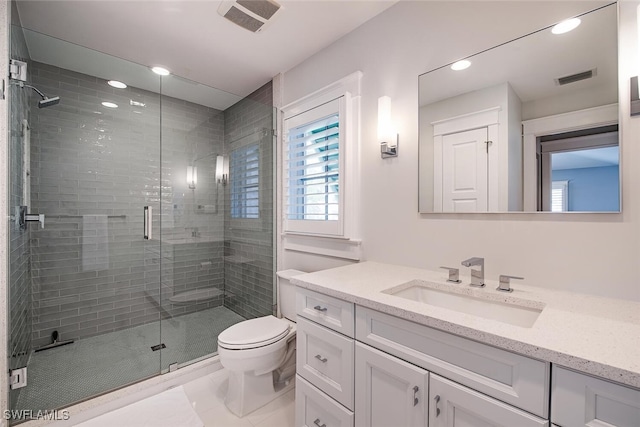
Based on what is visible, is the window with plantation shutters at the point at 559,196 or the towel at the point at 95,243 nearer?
the window with plantation shutters at the point at 559,196

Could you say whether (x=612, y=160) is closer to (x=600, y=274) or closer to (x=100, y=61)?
(x=600, y=274)

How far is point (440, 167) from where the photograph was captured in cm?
153

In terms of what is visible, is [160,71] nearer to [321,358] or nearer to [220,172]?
[220,172]

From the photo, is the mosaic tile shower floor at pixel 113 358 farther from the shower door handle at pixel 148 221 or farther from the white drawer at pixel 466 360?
the white drawer at pixel 466 360

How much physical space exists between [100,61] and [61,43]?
0.25 meters

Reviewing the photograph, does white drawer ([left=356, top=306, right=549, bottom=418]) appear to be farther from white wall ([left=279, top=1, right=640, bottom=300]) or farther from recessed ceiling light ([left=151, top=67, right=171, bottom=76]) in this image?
recessed ceiling light ([left=151, top=67, right=171, bottom=76])

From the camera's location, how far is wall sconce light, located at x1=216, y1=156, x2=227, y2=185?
2750mm

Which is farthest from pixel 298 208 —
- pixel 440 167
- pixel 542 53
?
A: pixel 542 53

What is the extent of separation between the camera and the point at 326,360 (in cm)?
130

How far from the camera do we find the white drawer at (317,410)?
1.21 metres

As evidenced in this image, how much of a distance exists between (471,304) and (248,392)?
140 cm

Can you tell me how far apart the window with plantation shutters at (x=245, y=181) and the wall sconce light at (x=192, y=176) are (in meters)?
0.32

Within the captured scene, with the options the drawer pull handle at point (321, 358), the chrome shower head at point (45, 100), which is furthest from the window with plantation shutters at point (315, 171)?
the chrome shower head at point (45, 100)

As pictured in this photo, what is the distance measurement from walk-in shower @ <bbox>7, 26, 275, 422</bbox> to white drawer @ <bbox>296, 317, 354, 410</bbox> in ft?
4.04
